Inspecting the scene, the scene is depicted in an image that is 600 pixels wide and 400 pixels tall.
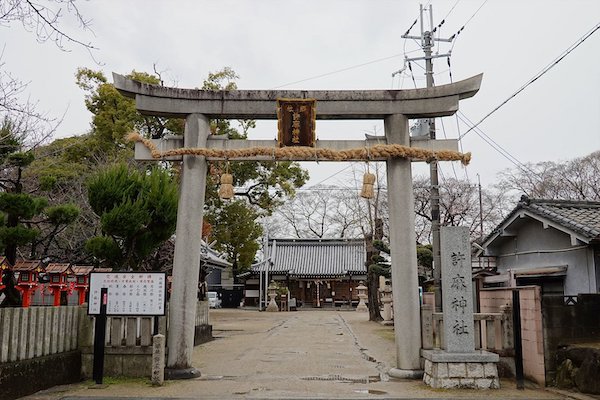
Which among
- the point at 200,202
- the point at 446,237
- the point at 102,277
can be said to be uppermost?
the point at 200,202

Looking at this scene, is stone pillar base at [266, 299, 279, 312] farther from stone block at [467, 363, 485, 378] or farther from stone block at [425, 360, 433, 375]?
stone block at [467, 363, 485, 378]

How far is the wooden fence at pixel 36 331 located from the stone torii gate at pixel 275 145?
1.82 m

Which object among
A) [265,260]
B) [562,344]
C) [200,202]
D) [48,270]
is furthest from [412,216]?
[265,260]

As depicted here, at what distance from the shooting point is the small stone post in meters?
9.15

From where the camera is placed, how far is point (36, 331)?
848cm

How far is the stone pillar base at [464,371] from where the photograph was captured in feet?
28.7

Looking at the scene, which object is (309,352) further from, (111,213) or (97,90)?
(97,90)

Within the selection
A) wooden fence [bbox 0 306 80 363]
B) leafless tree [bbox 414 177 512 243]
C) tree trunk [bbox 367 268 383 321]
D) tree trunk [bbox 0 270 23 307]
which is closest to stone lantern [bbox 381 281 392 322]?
tree trunk [bbox 367 268 383 321]

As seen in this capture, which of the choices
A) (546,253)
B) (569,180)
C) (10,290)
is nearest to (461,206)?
(569,180)

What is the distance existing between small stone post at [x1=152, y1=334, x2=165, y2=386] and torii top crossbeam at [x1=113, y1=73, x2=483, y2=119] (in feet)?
14.5

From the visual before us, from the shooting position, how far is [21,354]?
802 centimetres

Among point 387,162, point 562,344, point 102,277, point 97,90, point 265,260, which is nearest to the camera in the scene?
point 562,344

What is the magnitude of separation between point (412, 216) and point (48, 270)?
25.1 ft

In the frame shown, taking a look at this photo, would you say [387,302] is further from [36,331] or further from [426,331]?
[36,331]
